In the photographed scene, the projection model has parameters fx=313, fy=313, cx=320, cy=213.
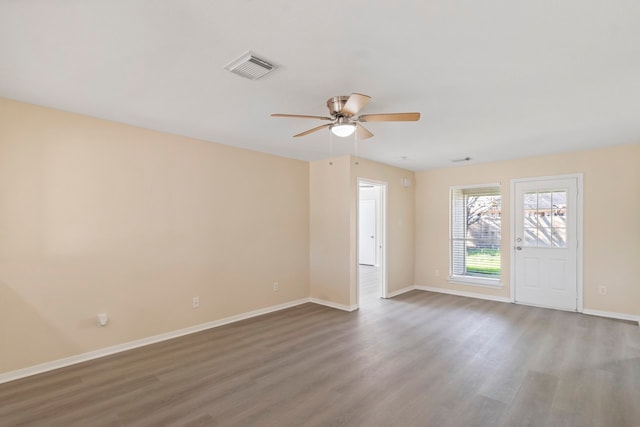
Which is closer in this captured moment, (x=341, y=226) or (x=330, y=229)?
(x=341, y=226)

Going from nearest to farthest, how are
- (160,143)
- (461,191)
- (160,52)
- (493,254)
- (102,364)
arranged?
(160,52)
(102,364)
(160,143)
(493,254)
(461,191)

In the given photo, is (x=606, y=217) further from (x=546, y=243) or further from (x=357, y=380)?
(x=357, y=380)

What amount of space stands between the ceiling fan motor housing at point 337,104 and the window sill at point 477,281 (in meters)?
4.55

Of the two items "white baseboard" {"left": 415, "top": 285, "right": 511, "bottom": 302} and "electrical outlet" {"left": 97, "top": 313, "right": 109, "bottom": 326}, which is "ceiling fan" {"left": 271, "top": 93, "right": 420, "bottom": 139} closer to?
"electrical outlet" {"left": 97, "top": 313, "right": 109, "bottom": 326}

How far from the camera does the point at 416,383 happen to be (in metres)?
2.68

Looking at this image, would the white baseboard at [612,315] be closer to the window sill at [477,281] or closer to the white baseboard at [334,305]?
the window sill at [477,281]

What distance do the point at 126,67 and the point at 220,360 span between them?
270cm

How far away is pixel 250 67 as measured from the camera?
7.15 feet

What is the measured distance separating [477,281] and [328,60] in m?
5.14

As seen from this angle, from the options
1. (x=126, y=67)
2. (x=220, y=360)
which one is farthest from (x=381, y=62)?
(x=220, y=360)

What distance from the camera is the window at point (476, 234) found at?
18.4 ft

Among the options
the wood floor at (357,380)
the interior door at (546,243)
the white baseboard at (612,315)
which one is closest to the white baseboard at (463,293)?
the interior door at (546,243)

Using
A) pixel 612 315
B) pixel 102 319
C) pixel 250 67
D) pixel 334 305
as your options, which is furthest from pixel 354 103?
pixel 612 315

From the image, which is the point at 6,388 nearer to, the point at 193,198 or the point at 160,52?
the point at 193,198
